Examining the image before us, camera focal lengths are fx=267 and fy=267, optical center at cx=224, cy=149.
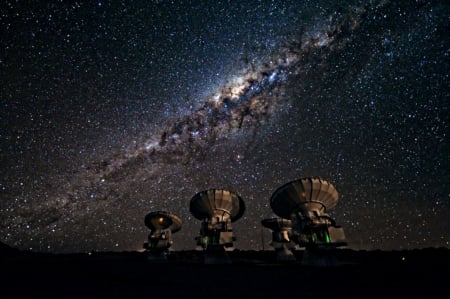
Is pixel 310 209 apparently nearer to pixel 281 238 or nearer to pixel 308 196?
pixel 308 196

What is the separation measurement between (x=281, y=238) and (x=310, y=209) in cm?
1107

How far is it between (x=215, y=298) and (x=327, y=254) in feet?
42.9

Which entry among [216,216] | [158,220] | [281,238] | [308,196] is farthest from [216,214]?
[158,220]

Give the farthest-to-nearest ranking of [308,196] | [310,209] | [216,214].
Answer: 1. [216,214]
2. [308,196]
3. [310,209]

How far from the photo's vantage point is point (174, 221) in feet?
121

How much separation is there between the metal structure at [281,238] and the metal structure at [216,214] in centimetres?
533

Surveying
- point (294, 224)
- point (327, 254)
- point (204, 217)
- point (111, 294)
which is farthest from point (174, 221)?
point (111, 294)

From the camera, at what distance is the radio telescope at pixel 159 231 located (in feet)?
109

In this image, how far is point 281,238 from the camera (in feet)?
96.2

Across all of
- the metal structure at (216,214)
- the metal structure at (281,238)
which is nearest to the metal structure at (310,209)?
the metal structure at (216,214)

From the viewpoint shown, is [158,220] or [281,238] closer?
[281,238]

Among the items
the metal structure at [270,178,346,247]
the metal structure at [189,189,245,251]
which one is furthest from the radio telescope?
the metal structure at [270,178,346,247]

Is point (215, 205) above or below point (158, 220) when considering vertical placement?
below

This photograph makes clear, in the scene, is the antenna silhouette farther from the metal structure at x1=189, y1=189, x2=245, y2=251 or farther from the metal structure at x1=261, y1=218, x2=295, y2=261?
the metal structure at x1=261, y1=218, x2=295, y2=261
